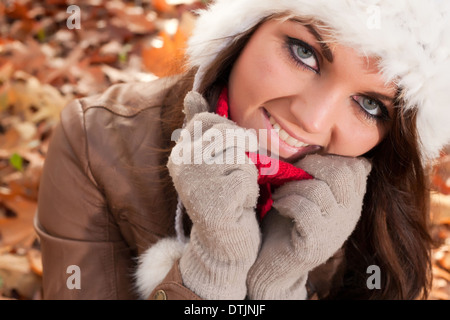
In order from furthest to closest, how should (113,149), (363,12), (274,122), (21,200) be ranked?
(21,200) → (113,149) → (274,122) → (363,12)

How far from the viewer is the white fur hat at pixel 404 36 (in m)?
0.84

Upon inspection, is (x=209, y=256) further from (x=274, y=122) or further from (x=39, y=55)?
(x=39, y=55)

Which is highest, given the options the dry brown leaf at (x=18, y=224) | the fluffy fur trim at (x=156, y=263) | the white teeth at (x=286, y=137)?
the white teeth at (x=286, y=137)

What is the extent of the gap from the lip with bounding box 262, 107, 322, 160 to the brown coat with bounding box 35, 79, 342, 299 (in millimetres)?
389

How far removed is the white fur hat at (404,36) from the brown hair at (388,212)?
0.07 metres

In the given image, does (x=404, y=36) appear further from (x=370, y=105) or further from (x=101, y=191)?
(x=101, y=191)

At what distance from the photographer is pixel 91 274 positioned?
134 cm

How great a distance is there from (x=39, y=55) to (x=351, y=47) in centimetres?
207

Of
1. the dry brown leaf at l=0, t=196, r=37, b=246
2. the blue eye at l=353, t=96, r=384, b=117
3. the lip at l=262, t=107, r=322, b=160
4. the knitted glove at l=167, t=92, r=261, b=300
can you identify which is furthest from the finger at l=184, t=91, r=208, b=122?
the dry brown leaf at l=0, t=196, r=37, b=246

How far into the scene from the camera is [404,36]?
0.85 meters

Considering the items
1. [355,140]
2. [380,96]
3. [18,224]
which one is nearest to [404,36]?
[380,96]

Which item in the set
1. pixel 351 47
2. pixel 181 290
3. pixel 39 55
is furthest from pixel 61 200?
pixel 39 55

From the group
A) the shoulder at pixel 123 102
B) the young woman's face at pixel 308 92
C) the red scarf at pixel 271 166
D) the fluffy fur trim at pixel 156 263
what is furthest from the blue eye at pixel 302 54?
the fluffy fur trim at pixel 156 263

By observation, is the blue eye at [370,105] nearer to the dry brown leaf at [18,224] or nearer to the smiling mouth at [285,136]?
the smiling mouth at [285,136]
